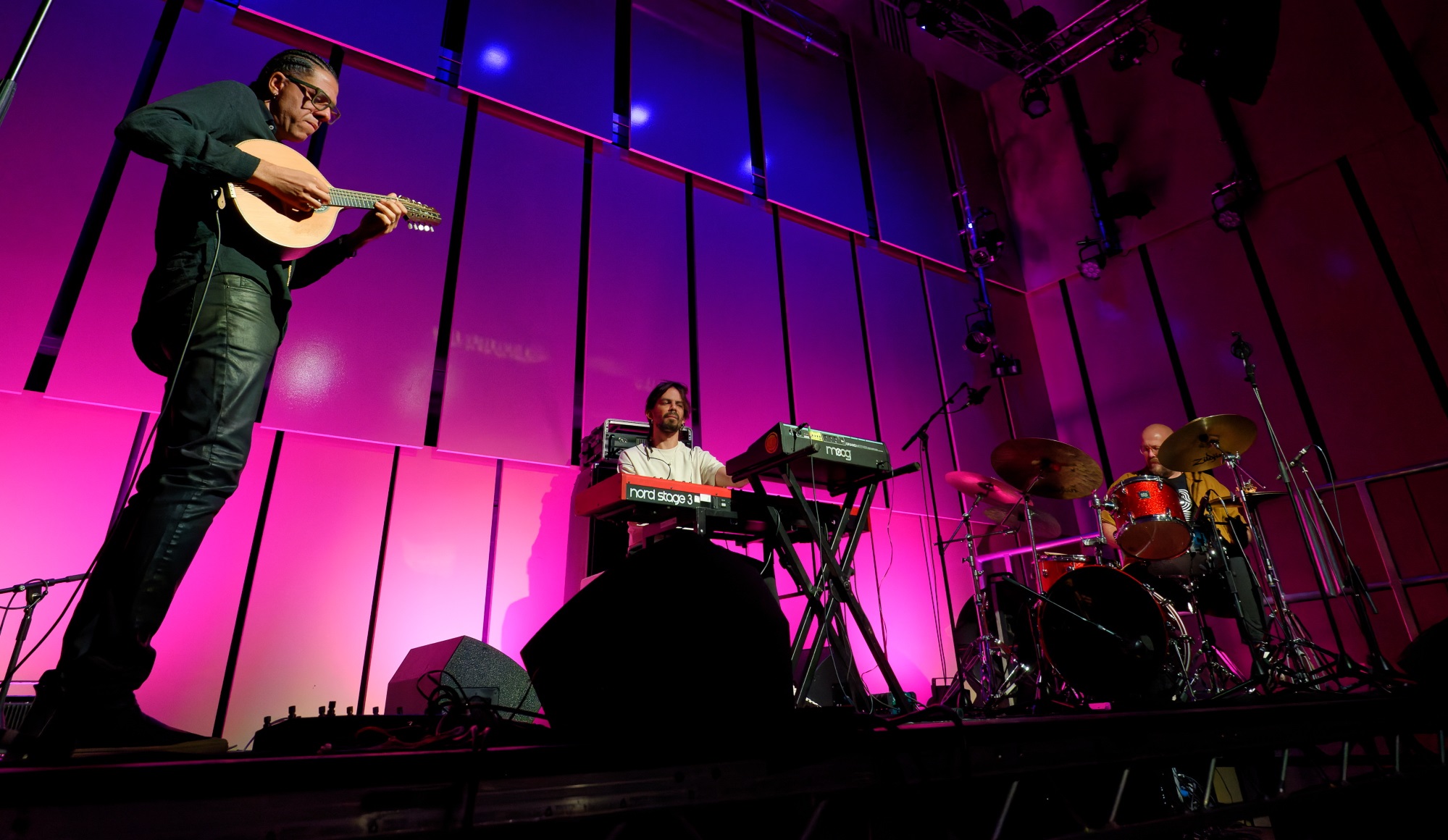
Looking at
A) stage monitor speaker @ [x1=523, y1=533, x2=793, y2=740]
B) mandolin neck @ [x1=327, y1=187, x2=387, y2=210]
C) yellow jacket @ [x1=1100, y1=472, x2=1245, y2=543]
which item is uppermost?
mandolin neck @ [x1=327, y1=187, x2=387, y2=210]

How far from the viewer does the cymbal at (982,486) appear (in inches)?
160

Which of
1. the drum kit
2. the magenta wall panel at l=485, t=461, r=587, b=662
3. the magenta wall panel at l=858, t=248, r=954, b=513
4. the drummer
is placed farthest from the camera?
the magenta wall panel at l=858, t=248, r=954, b=513

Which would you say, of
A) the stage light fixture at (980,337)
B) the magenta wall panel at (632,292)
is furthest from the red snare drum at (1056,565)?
the magenta wall panel at (632,292)

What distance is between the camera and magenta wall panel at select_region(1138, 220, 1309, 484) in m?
5.18

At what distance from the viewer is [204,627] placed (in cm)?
304

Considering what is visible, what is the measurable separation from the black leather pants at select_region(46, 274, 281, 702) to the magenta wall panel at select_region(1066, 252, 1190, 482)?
5.90 metres

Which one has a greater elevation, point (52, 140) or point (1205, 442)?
point (52, 140)

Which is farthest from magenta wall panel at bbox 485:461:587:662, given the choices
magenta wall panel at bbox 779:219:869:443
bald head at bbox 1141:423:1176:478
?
bald head at bbox 1141:423:1176:478

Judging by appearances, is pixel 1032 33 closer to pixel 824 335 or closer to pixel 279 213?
pixel 824 335

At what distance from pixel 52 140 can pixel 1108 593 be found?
508cm

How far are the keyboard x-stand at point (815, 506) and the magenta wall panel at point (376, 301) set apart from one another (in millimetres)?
1973

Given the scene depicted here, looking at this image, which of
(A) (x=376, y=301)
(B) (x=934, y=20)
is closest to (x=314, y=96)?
(A) (x=376, y=301)

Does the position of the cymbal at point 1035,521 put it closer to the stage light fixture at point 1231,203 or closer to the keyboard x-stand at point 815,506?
the keyboard x-stand at point 815,506

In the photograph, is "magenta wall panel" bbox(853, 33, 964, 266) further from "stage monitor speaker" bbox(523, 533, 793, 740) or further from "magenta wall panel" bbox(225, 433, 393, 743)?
"stage monitor speaker" bbox(523, 533, 793, 740)
